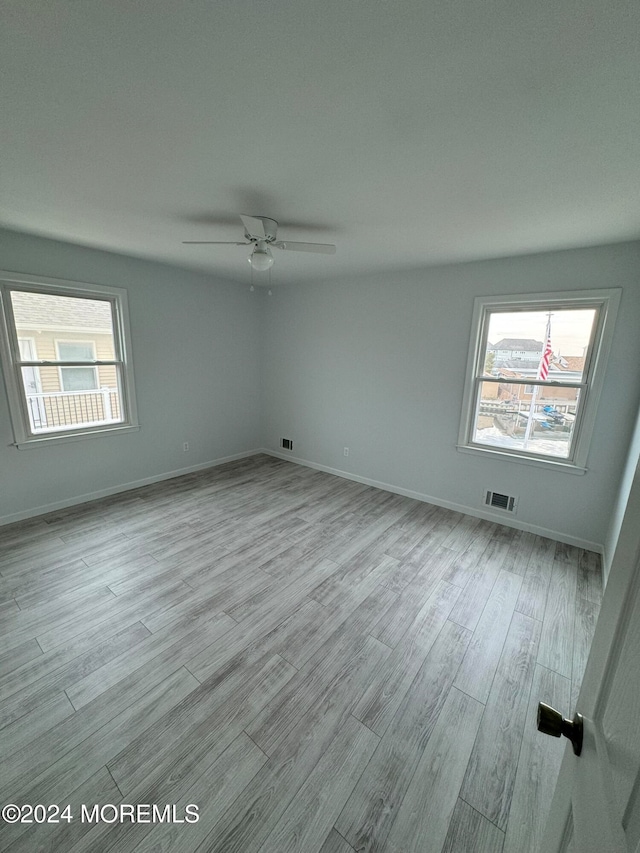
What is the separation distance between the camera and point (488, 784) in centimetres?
131

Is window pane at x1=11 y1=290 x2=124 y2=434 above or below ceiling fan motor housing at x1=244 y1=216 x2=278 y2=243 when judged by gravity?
below

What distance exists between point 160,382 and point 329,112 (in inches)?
133

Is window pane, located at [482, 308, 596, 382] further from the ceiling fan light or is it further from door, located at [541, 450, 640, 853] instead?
door, located at [541, 450, 640, 853]

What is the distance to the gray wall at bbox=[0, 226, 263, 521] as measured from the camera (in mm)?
3047

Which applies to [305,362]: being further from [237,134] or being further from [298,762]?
[298,762]

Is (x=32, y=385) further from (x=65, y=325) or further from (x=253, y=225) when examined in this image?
(x=253, y=225)

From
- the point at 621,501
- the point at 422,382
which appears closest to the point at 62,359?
the point at 422,382

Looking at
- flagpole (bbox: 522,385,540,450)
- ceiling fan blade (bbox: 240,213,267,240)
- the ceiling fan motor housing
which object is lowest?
flagpole (bbox: 522,385,540,450)

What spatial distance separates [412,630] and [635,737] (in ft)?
5.90

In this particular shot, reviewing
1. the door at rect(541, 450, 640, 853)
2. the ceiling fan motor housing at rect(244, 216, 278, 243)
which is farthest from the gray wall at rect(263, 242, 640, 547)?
the door at rect(541, 450, 640, 853)

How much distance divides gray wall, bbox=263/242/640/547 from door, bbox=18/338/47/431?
9.05 feet

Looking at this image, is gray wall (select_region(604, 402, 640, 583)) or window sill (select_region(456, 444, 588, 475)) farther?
window sill (select_region(456, 444, 588, 475))

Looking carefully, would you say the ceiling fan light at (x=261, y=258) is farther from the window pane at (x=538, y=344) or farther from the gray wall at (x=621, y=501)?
the gray wall at (x=621, y=501)

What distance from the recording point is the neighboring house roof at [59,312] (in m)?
2.95
